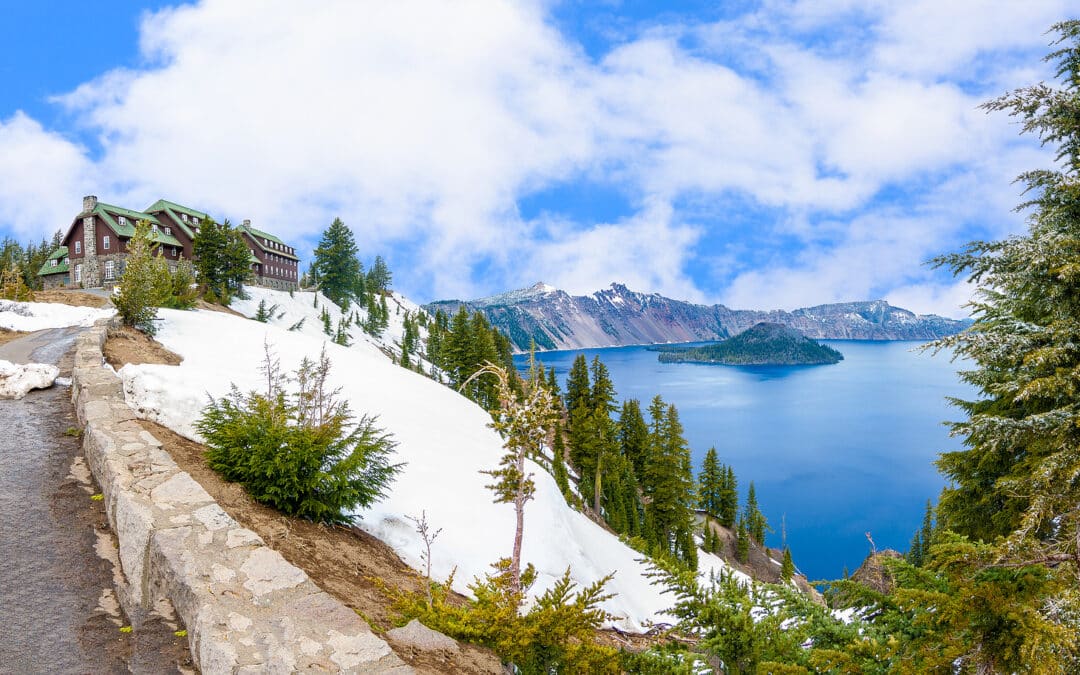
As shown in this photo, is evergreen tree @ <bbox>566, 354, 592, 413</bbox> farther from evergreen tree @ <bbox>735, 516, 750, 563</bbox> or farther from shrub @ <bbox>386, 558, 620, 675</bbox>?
shrub @ <bbox>386, 558, 620, 675</bbox>

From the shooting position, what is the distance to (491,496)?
41.4 ft

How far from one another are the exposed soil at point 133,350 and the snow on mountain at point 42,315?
474cm

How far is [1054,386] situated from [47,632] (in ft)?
43.8

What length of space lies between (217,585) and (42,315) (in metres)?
25.0

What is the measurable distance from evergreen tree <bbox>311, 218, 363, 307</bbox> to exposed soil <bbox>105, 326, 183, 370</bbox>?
57.7 metres

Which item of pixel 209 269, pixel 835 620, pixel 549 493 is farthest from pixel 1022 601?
pixel 209 269

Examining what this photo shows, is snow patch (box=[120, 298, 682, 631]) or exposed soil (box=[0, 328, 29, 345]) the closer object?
snow patch (box=[120, 298, 682, 631])

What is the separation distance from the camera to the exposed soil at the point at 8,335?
57.5 feet

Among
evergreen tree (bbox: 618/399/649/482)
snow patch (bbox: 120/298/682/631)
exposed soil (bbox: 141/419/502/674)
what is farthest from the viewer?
evergreen tree (bbox: 618/399/649/482)

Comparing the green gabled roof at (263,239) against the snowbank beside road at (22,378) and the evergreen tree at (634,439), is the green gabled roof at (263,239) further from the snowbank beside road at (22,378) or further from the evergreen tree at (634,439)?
the snowbank beside road at (22,378)

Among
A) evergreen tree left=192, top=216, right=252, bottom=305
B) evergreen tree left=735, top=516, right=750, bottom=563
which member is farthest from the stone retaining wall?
evergreen tree left=735, top=516, right=750, bottom=563

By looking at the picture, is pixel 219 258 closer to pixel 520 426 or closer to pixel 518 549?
pixel 520 426

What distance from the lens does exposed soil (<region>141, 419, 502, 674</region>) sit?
5699mm

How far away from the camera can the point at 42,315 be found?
2117 centimetres
